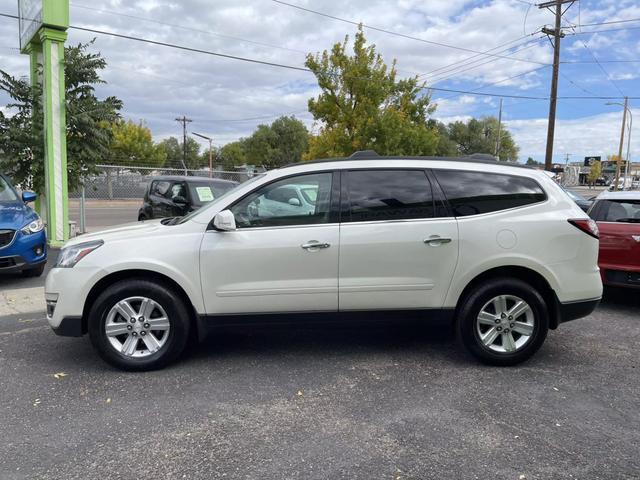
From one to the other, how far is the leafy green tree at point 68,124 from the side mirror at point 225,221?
7.81m

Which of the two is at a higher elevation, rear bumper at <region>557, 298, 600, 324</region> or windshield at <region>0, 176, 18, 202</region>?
windshield at <region>0, 176, 18, 202</region>

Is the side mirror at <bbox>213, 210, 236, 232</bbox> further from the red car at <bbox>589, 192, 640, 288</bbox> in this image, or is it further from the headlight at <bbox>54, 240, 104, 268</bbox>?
the red car at <bbox>589, 192, 640, 288</bbox>

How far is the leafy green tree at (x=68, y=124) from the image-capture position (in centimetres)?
1048

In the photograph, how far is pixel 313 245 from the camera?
4.22 m

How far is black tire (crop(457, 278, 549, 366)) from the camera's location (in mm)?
4355

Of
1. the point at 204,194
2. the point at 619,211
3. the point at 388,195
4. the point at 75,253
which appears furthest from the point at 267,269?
the point at 204,194

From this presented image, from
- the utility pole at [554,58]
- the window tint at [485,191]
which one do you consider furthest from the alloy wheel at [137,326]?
the utility pole at [554,58]

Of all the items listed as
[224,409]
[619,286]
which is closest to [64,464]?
[224,409]

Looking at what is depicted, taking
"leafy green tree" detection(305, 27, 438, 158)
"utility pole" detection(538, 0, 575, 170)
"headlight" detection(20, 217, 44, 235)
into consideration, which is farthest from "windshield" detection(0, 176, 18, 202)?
"utility pole" detection(538, 0, 575, 170)

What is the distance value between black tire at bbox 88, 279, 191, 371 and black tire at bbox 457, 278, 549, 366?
2.32 meters

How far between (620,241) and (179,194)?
7.50 metres

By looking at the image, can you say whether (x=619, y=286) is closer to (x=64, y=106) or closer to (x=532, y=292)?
(x=532, y=292)

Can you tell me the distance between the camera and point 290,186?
4434 mm

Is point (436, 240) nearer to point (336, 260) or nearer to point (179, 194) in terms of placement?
point (336, 260)
